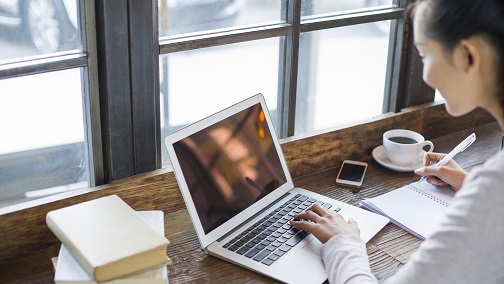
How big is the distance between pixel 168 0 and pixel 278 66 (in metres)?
0.36

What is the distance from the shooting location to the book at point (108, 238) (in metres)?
1.17

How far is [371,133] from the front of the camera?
186 centimetres

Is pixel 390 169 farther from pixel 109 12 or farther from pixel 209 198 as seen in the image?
pixel 109 12

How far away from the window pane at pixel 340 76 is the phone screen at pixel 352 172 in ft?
0.55

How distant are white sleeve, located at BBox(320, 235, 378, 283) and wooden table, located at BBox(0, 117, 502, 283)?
2.9 inches

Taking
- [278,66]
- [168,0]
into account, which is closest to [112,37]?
[168,0]

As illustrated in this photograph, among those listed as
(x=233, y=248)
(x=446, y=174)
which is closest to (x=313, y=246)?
(x=233, y=248)

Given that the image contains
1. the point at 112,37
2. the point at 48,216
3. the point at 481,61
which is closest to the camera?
the point at 481,61

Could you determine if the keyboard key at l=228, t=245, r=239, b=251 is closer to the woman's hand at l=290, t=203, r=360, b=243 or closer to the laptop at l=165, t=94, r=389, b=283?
the laptop at l=165, t=94, r=389, b=283

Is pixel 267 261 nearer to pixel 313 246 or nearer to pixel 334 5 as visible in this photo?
pixel 313 246

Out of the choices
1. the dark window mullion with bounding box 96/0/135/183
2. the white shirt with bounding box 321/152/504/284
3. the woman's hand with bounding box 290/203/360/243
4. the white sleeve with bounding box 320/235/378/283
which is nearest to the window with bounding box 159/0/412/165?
the dark window mullion with bounding box 96/0/135/183

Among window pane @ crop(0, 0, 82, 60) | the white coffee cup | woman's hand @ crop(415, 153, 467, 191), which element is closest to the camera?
window pane @ crop(0, 0, 82, 60)

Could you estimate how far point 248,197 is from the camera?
1510 mm

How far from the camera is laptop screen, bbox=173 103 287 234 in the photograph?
1413 millimetres
